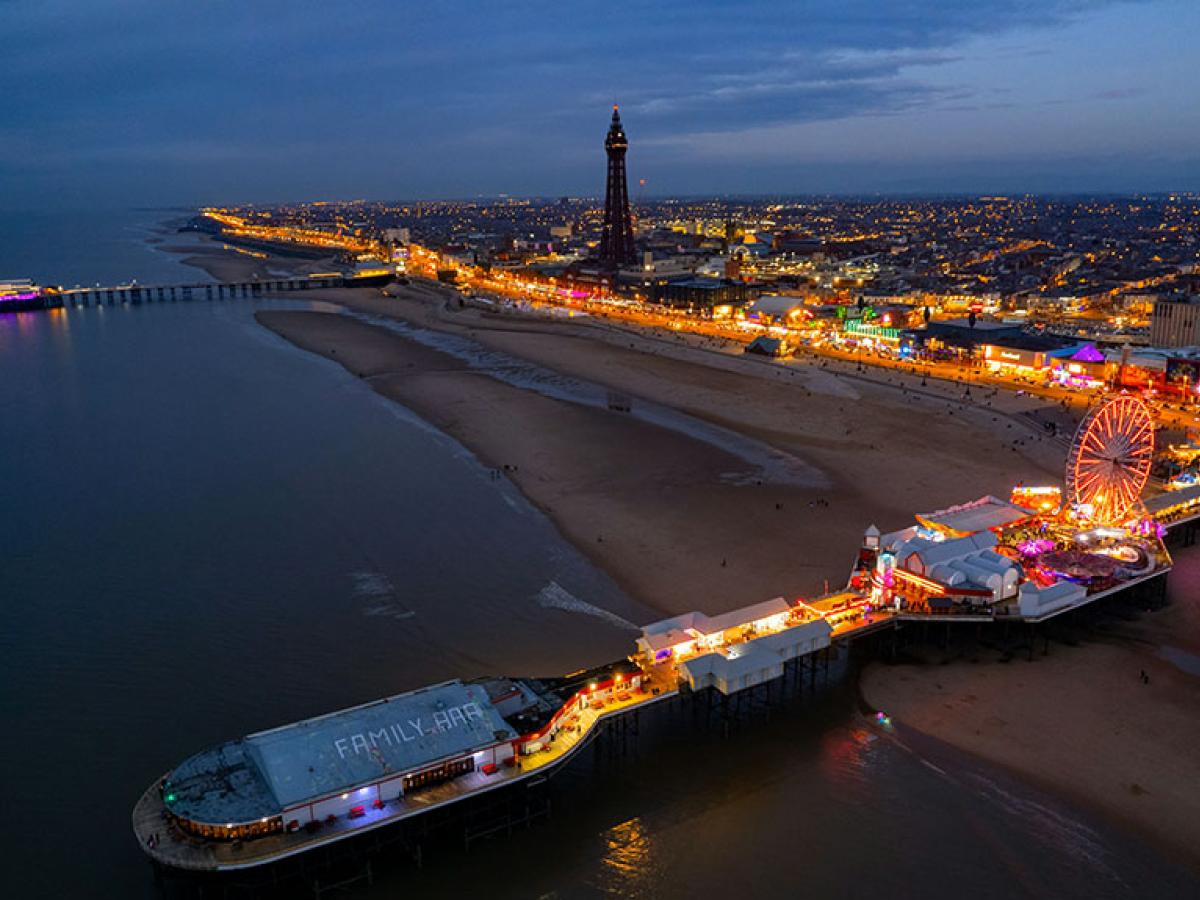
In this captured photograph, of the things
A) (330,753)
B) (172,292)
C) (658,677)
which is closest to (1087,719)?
(658,677)

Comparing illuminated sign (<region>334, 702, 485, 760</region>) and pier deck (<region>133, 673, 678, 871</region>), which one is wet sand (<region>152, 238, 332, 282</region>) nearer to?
illuminated sign (<region>334, 702, 485, 760</region>)

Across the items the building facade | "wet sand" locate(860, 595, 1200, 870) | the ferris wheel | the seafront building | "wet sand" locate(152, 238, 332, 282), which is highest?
"wet sand" locate(152, 238, 332, 282)

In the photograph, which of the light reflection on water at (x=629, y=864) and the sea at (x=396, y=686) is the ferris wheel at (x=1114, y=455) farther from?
the light reflection on water at (x=629, y=864)

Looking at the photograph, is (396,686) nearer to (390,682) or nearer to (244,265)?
(390,682)

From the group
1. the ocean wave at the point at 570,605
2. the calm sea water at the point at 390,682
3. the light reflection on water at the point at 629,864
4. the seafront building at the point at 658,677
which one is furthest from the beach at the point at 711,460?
the light reflection on water at the point at 629,864

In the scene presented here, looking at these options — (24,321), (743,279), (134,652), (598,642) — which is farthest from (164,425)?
(743,279)

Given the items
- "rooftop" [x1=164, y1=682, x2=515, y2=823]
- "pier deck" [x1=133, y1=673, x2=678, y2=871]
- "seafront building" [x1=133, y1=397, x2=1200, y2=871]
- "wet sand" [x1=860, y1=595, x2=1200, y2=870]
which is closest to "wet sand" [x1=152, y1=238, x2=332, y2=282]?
"seafront building" [x1=133, y1=397, x2=1200, y2=871]

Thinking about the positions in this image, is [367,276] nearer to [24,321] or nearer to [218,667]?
[24,321]
